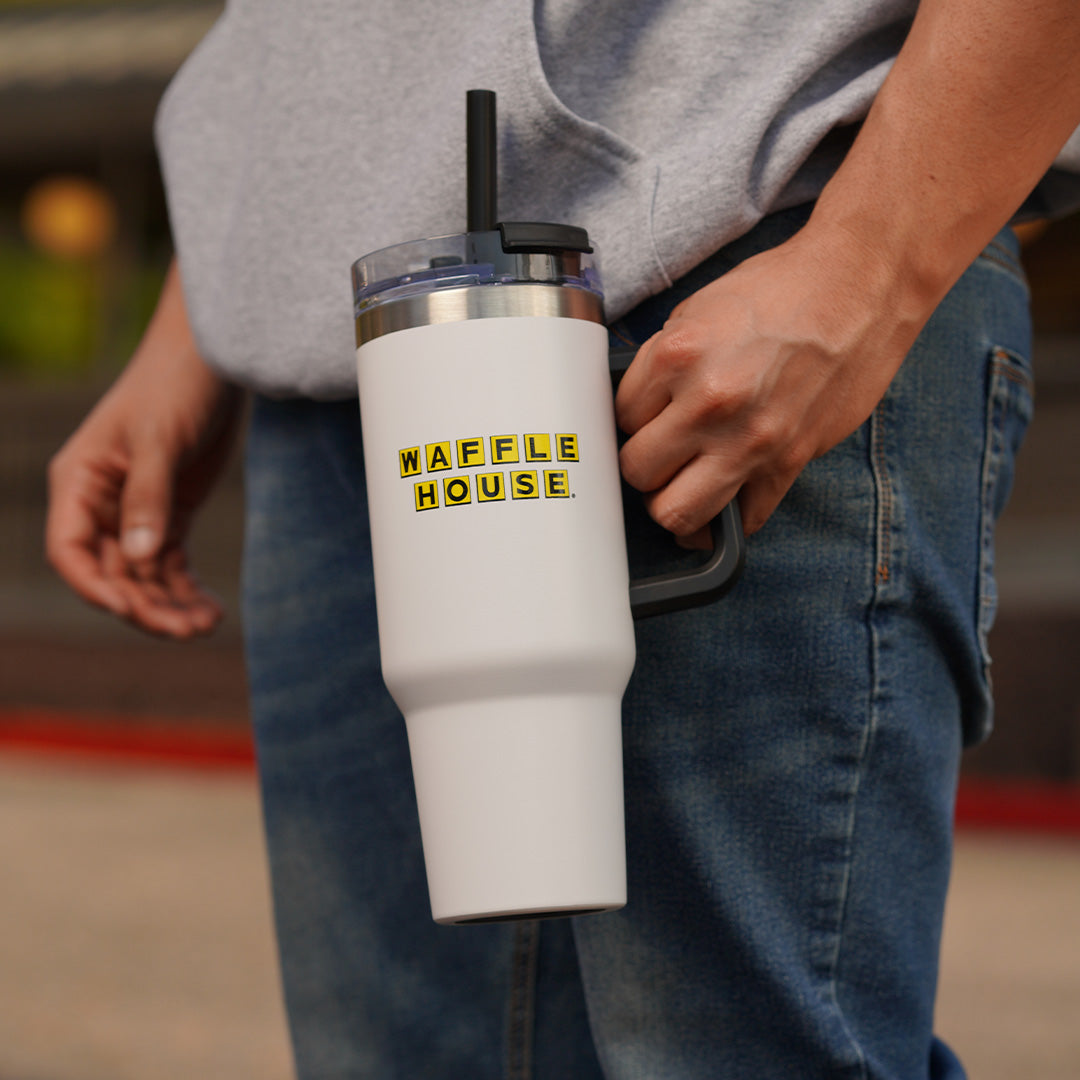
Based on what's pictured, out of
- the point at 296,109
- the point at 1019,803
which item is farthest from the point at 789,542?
the point at 1019,803

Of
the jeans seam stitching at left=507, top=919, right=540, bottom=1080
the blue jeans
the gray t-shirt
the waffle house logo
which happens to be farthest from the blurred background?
the waffle house logo

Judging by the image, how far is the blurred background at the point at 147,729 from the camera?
2.24 metres

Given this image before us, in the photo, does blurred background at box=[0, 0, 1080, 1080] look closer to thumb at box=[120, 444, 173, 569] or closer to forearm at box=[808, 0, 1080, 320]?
thumb at box=[120, 444, 173, 569]

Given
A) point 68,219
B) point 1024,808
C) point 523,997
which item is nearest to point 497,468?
point 523,997

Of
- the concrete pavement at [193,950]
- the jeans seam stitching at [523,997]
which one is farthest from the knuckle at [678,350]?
the concrete pavement at [193,950]

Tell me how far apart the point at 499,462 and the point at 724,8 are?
30 cm

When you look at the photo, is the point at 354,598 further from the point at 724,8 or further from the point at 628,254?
the point at 724,8

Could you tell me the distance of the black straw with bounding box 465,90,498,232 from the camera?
0.62 m

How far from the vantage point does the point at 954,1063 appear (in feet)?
2.42

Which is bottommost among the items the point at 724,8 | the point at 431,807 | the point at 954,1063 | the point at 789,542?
the point at 954,1063

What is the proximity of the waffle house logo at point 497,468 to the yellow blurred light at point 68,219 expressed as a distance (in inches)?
245

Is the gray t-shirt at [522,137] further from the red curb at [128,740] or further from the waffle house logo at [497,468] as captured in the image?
the red curb at [128,740]

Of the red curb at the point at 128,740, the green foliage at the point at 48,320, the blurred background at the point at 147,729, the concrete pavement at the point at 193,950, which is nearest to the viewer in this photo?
the concrete pavement at the point at 193,950

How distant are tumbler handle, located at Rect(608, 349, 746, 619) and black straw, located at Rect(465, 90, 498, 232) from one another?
0.10 m
